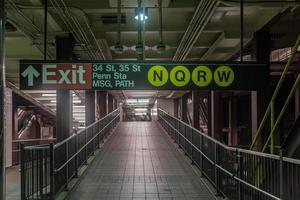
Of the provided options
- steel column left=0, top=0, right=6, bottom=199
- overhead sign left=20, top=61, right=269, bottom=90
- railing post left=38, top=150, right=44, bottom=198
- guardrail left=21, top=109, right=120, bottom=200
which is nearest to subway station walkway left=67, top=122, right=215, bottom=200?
guardrail left=21, top=109, right=120, bottom=200

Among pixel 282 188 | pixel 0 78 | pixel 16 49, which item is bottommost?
pixel 282 188

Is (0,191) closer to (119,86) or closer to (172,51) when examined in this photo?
(119,86)

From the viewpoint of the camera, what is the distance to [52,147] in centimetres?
834

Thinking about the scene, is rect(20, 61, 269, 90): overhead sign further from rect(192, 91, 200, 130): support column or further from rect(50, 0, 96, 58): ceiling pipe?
rect(192, 91, 200, 130): support column

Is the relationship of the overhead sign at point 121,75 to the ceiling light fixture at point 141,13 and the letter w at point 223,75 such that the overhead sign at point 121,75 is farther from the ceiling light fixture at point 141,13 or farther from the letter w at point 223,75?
the ceiling light fixture at point 141,13

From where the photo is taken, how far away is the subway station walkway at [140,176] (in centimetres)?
971

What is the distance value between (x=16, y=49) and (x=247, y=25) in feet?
28.6

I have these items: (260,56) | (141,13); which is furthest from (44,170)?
(260,56)

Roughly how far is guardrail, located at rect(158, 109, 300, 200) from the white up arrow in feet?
12.8

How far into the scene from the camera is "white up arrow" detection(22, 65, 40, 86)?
8.27 meters

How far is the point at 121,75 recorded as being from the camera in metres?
8.34

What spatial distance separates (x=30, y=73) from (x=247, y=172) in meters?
4.34

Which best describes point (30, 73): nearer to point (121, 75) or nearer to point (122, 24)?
point (121, 75)

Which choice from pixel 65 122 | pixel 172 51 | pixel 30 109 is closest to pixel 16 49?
pixel 65 122
